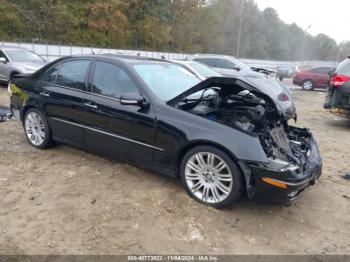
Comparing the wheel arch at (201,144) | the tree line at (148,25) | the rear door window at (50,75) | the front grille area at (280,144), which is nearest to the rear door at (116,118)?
the wheel arch at (201,144)

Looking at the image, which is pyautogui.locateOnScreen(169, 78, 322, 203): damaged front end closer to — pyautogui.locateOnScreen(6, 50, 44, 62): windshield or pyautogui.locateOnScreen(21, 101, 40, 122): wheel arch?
pyautogui.locateOnScreen(21, 101, 40, 122): wheel arch

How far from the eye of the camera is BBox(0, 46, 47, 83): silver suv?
11102 millimetres

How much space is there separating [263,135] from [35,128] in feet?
11.8

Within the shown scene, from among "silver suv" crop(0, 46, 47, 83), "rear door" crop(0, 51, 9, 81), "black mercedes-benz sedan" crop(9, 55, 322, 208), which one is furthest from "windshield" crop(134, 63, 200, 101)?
"rear door" crop(0, 51, 9, 81)

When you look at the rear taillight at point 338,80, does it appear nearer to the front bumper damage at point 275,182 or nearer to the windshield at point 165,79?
the windshield at point 165,79

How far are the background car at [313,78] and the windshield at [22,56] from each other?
15263 millimetres

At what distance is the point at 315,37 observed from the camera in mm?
97562

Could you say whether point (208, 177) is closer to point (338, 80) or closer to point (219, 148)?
point (219, 148)

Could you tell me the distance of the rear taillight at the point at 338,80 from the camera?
8.09 m

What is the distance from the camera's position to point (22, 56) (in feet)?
39.3

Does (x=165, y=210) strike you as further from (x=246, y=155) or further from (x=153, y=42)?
(x=153, y=42)

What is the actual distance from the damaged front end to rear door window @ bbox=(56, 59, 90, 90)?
1468 millimetres

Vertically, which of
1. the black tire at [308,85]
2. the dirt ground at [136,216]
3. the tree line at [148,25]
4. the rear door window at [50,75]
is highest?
the tree line at [148,25]

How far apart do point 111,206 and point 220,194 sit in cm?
120
